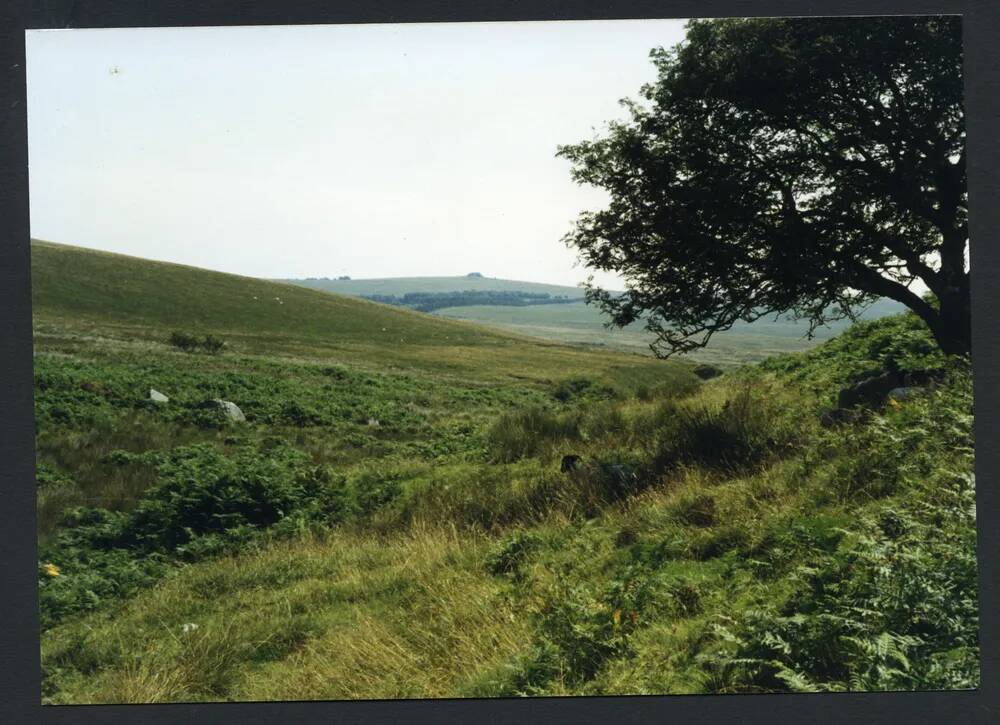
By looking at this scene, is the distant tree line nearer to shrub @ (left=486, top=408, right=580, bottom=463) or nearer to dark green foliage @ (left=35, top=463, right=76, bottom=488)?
shrub @ (left=486, top=408, right=580, bottom=463)

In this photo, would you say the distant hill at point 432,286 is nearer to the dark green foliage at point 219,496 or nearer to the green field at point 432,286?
the green field at point 432,286

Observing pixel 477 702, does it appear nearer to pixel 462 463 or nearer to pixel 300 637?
pixel 300 637

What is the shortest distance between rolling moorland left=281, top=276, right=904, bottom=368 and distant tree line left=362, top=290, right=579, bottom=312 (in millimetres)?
75

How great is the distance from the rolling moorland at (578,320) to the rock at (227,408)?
2.89 meters

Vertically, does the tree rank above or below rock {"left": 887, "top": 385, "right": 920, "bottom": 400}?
above

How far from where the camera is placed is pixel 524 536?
817 centimetres

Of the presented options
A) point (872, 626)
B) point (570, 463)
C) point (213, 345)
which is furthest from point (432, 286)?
point (213, 345)

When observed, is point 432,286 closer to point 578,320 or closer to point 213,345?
point 578,320

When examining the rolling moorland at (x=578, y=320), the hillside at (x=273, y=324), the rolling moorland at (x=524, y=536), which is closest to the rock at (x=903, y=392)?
the rolling moorland at (x=524, y=536)

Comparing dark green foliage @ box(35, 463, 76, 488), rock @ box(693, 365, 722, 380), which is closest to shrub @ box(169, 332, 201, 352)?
dark green foliage @ box(35, 463, 76, 488)

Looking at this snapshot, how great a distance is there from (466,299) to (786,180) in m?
4.71

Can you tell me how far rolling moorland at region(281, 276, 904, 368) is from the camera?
31.3 feet

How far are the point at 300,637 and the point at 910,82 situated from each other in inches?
316

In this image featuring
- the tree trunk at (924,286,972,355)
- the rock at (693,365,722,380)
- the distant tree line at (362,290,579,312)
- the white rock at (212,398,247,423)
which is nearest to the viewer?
the tree trunk at (924,286,972,355)
